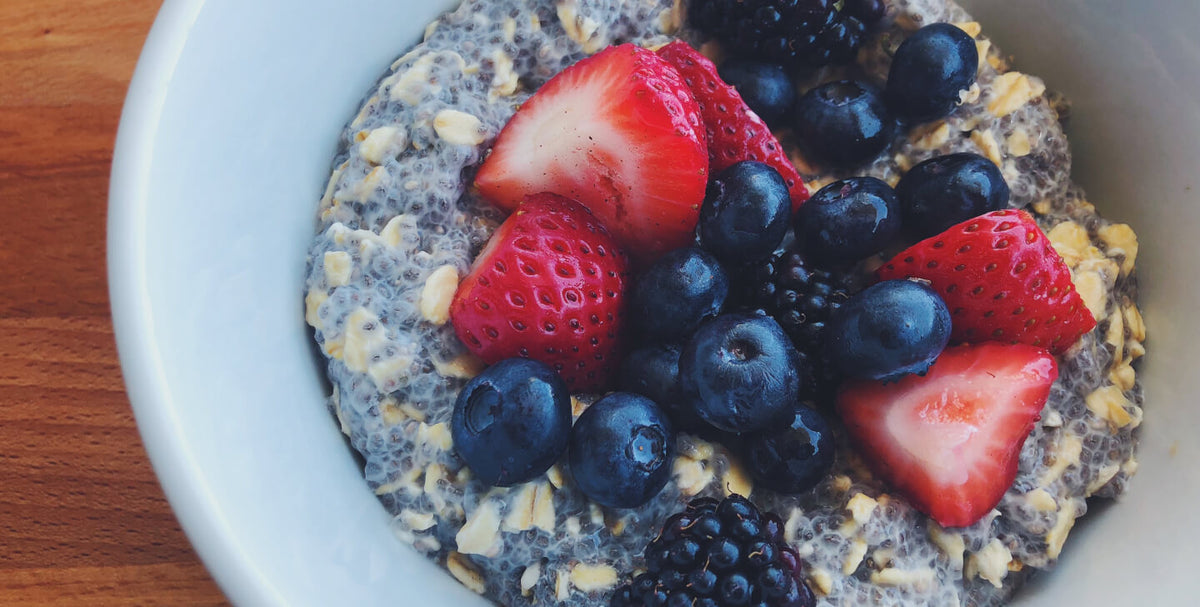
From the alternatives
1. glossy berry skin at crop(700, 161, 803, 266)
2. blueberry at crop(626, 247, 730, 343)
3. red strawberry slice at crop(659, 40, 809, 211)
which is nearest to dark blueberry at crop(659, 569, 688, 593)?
blueberry at crop(626, 247, 730, 343)

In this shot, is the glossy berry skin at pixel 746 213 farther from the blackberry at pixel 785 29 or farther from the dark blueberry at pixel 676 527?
the dark blueberry at pixel 676 527

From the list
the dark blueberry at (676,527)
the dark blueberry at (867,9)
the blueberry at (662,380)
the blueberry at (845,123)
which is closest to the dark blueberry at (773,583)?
the dark blueberry at (676,527)

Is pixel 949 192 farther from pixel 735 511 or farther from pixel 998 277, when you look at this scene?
pixel 735 511

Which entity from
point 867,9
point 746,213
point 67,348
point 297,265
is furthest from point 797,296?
point 67,348

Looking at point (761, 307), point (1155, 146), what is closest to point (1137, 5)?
point (1155, 146)

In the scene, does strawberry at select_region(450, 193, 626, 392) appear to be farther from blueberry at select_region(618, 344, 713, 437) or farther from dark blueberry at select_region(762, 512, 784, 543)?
dark blueberry at select_region(762, 512, 784, 543)
